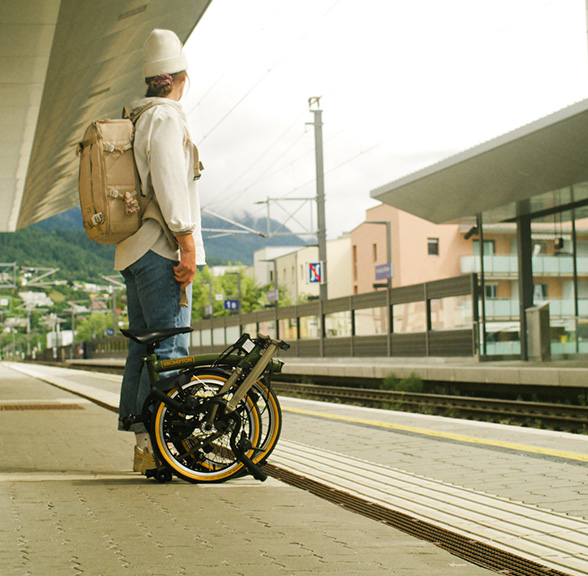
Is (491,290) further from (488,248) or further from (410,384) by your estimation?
(410,384)

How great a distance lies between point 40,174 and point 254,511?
26.1 m

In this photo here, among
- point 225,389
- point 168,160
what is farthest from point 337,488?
point 168,160

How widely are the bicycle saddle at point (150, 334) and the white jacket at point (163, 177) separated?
0.35m

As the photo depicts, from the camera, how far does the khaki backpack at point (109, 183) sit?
4.13 m

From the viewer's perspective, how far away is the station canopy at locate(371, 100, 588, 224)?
18.5 m

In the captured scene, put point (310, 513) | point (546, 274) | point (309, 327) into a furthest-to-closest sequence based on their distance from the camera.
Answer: point (309, 327) → point (546, 274) → point (310, 513)

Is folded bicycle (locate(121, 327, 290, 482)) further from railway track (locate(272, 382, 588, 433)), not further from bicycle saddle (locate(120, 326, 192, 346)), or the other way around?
railway track (locate(272, 382, 588, 433))

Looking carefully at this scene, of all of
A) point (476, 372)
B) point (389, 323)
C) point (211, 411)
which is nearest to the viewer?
point (211, 411)

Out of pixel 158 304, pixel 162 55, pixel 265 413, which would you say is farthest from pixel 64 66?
pixel 265 413

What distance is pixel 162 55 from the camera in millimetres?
4406

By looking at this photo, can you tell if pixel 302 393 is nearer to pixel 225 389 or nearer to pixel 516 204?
pixel 516 204

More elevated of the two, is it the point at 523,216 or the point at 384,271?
the point at 523,216

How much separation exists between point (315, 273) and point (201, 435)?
31116 millimetres

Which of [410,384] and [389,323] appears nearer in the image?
[410,384]
